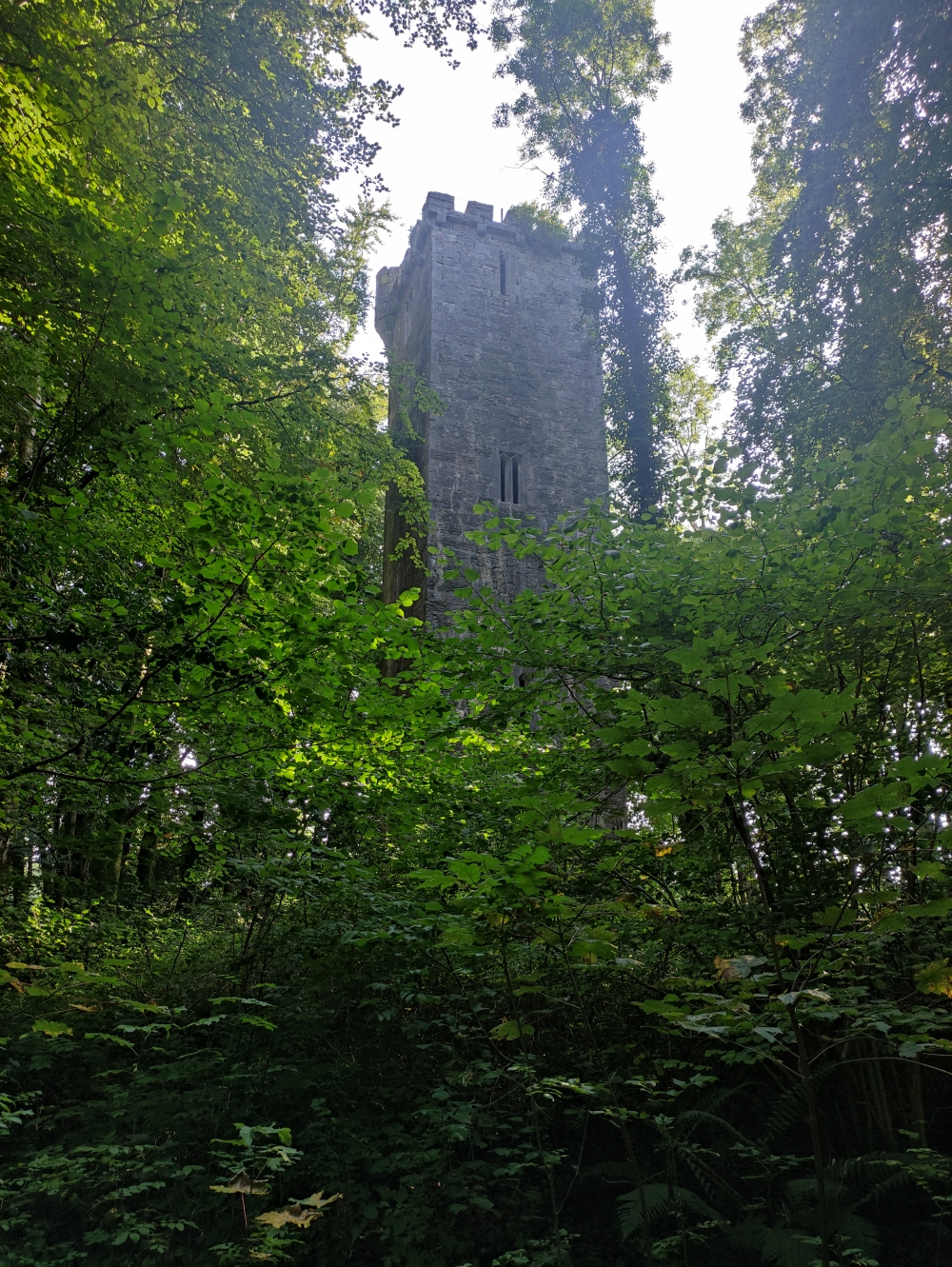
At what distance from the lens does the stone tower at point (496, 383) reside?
14.7 m

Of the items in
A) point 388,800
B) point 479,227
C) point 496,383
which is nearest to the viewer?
point 388,800

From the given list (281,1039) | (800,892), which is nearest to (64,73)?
(281,1039)

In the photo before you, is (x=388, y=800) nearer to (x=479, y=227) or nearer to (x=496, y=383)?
(x=496, y=383)

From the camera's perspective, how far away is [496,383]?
619 inches

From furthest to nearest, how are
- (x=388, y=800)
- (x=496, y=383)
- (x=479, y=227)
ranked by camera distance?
(x=479, y=227), (x=496, y=383), (x=388, y=800)

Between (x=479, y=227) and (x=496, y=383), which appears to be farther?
(x=479, y=227)

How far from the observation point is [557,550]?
439 centimetres

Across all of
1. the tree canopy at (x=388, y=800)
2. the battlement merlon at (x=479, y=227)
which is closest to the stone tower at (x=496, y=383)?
the battlement merlon at (x=479, y=227)

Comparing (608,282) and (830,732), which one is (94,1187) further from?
(608,282)

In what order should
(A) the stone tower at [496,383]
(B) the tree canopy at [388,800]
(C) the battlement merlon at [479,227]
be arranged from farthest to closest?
(C) the battlement merlon at [479,227] → (A) the stone tower at [496,383] → (B) the tree canopy at [388,800]

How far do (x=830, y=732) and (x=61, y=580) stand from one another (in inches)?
227

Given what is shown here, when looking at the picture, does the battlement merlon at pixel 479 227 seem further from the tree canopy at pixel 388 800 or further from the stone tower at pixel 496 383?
the tree canopy at pixel 388 800

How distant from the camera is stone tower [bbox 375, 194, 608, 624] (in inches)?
579

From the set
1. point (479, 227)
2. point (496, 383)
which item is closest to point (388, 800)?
point (496, 383)
